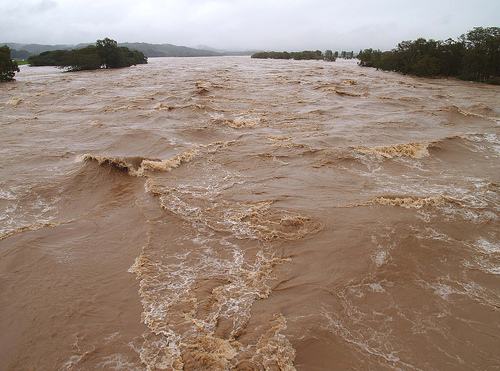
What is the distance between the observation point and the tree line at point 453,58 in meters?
26.1

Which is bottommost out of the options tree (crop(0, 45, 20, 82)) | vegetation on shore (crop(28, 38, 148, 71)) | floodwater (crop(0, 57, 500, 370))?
floodwater (crop(0, 57, 500, 370))

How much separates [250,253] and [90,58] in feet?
153

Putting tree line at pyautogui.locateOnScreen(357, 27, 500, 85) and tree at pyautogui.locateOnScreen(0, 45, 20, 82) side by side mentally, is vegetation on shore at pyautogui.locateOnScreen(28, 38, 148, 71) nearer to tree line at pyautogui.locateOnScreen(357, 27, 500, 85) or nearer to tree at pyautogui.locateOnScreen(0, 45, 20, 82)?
tree at pyautogui.locateOnScreen(0, 45, 20, 82)

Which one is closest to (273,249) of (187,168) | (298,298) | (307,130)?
(298,298)

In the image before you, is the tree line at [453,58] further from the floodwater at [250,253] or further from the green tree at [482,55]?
the floodwater at [250,253]

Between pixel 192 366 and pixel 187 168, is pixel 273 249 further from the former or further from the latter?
pixel 187 168

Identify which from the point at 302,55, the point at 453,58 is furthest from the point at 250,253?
the point at 302,55

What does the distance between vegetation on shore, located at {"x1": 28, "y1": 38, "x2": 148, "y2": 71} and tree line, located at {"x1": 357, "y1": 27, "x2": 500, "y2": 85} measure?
41121mm

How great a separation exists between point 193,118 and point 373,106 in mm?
10263

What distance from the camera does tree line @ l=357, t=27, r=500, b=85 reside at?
85.6ft

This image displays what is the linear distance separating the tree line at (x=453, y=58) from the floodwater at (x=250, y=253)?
929 inches

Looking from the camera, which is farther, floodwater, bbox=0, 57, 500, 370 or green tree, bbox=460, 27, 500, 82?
green tree, bbox=460, 27, 500, 82

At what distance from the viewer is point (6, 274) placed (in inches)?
169

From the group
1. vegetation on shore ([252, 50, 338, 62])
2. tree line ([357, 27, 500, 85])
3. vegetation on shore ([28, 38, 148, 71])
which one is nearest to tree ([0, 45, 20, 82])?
vegetation on shore ([28, 38, 148, 71])
